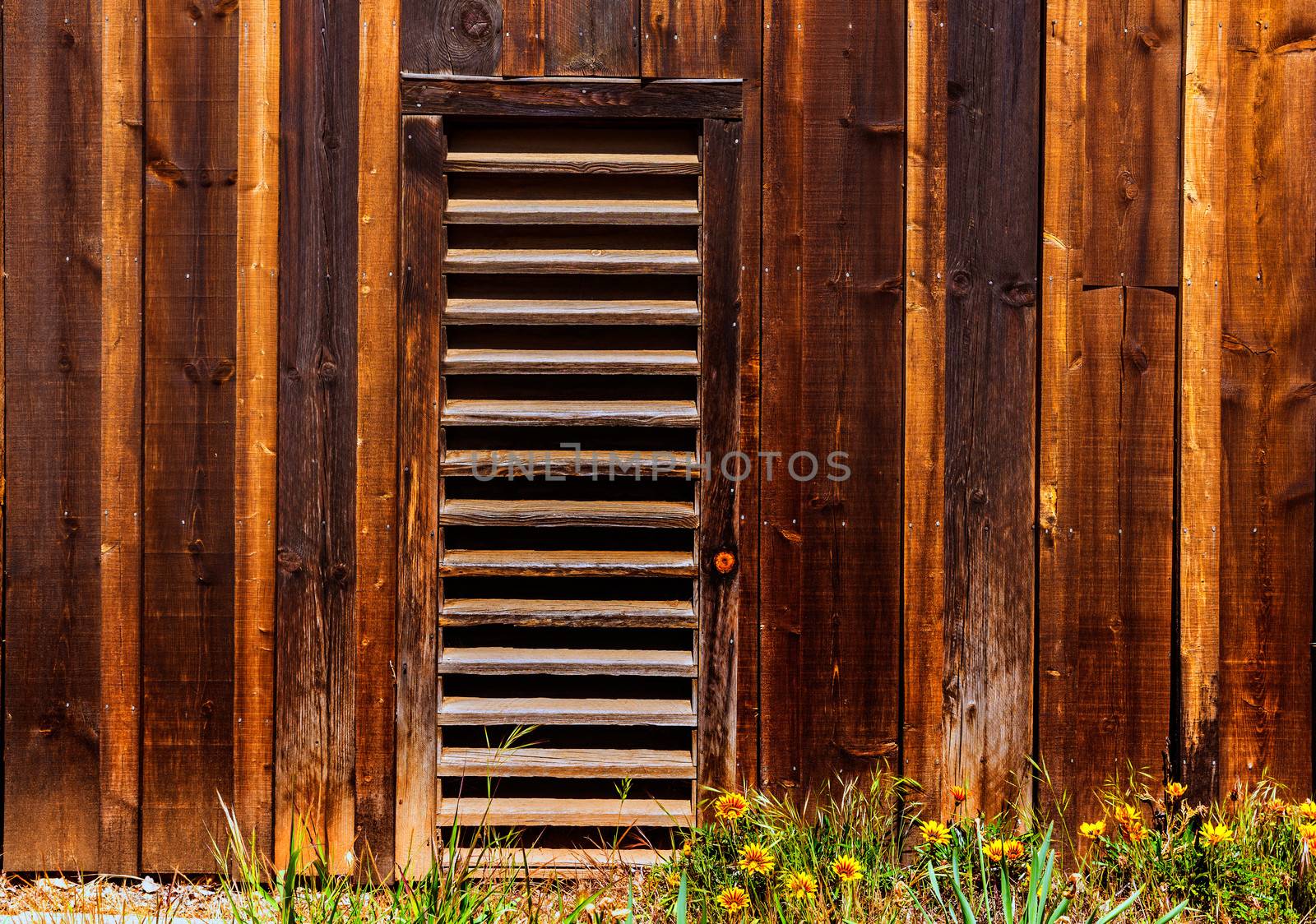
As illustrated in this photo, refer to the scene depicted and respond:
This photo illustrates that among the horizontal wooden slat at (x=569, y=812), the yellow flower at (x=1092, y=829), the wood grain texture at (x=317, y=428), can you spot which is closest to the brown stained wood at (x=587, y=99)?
the wood grain texture at (x=317, y=428)

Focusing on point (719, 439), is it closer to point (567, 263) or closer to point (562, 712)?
point (567, 263)

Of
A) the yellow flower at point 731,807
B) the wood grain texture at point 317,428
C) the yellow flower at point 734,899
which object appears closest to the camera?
the yellow flower at point 734,899

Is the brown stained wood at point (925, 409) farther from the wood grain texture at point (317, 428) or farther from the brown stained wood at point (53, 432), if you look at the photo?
the brown stained wood at point (53, 432)

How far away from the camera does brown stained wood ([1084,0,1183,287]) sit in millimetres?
2715

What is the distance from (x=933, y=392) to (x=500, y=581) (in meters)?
1.39

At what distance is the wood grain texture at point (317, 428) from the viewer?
268cm

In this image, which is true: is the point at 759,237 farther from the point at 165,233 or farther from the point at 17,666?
the point at 17,666

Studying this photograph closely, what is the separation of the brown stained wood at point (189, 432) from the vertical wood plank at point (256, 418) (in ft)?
0.10

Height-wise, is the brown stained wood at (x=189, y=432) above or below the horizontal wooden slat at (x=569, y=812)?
above

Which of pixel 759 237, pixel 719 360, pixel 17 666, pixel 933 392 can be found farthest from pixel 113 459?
pixel 933 392

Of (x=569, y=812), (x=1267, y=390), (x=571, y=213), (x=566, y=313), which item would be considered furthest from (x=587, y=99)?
(x=1267, y=390)

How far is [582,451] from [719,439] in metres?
0.40

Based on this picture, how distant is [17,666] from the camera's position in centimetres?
273

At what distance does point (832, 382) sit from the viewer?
8.95 ft
